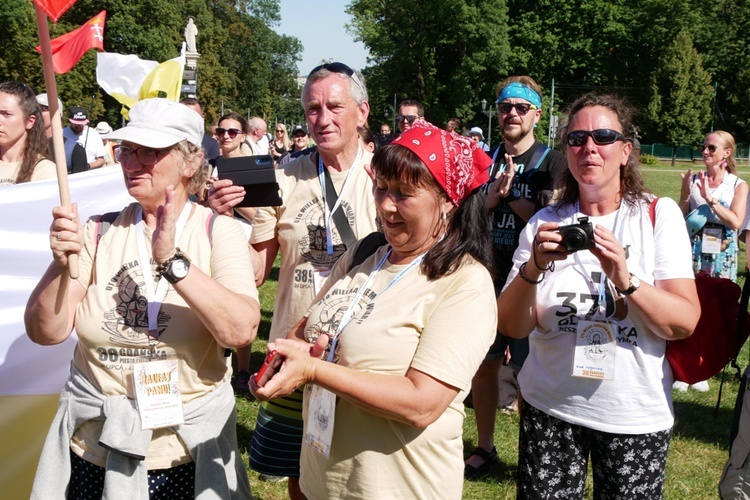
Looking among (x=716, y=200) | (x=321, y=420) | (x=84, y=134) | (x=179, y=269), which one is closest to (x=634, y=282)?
(x=321, y=420)

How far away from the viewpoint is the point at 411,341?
2186 mm

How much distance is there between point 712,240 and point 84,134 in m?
8.88

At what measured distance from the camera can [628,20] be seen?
200 ft

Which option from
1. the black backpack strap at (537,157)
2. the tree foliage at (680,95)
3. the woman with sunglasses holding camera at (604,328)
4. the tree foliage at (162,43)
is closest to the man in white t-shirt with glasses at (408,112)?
the black backpack strap at (537,157)

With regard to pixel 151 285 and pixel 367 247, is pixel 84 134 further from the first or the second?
pixel 367 247

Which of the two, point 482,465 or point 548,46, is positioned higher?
point 548,46

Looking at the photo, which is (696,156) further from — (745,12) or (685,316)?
(685,316)

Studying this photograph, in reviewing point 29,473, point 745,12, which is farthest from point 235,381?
point 745,12

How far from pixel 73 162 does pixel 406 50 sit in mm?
48189

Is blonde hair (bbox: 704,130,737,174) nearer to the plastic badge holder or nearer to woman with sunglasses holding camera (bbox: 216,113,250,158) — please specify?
the plastic badge holder

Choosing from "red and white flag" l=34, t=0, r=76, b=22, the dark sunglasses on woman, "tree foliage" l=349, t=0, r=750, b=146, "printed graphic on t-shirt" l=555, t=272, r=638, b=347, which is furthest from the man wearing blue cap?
Answer: "tree foliage" l=349, t=0, r=750, b=146

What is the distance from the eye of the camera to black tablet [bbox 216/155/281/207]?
321cm

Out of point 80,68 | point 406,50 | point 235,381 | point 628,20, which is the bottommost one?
point 235,381

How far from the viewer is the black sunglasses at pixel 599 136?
9.71ft
